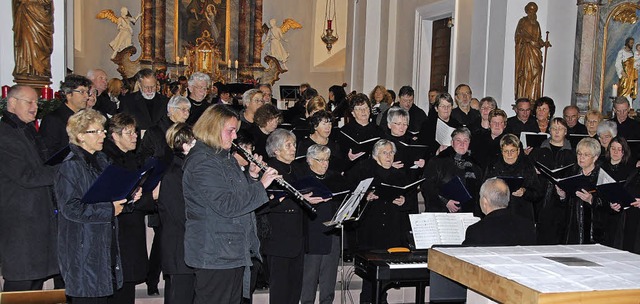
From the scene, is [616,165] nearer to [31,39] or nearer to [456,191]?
[456,191]

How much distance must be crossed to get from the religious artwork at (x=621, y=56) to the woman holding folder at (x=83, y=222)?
8.39m

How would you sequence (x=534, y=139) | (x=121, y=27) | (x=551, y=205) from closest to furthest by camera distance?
(x=551, y=205)
(x=534, y=139)
(x=121, y=27)

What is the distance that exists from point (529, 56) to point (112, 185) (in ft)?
28.5

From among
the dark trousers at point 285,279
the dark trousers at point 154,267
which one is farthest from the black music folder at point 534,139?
the dark trousers at point 154,267

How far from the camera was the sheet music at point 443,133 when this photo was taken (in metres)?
7.43

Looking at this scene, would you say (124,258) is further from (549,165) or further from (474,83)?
(474,83)

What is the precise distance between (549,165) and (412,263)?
2.76 m

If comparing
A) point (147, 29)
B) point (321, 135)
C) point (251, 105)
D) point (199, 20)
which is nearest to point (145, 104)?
point (251, 105)

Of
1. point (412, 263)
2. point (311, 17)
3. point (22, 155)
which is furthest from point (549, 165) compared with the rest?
point (311, 17)

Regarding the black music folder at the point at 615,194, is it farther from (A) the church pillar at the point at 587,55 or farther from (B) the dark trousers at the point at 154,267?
(A) the church pillar at the point at 587,55

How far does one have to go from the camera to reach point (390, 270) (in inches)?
201

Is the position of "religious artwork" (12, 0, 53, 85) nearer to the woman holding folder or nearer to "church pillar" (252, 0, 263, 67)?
the woman holding folder

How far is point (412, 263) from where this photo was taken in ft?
17.0

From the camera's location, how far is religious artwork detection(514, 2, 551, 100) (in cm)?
1138
